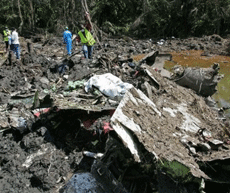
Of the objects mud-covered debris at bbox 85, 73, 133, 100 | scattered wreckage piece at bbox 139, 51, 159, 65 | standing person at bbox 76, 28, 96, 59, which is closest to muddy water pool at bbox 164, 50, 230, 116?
scattered wreckage piece at bbox 139, 51, 159, 65

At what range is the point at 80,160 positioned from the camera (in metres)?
3.54

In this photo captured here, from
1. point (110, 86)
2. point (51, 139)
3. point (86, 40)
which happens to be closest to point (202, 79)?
point (110, 86)

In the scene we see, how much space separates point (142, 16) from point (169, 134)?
1653cm

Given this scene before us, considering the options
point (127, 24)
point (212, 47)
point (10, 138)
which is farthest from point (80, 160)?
point (127, 24)

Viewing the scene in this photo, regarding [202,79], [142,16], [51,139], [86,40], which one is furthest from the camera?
[142,16]

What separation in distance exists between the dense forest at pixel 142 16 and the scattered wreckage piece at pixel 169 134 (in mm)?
12795

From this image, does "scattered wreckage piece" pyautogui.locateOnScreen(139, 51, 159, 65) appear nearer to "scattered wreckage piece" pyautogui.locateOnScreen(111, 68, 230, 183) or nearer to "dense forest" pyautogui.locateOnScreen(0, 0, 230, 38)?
"scattered wreckage piece" pyautogui.locateOnScreen(111, 68, 230, 183)

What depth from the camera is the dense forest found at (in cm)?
1670

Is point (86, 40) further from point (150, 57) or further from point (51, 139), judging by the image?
point (51, 139)

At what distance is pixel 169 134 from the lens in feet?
9.77

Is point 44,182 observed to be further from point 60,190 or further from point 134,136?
point 134,136

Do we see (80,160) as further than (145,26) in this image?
No

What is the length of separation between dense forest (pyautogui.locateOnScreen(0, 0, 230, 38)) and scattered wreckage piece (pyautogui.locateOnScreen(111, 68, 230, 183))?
12795 mm

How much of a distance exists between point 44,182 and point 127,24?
2020 cm
